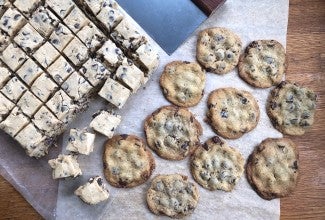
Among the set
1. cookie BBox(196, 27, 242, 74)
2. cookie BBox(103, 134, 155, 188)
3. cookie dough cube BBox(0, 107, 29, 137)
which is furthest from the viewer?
cookie BBox(196, 27, 242, 74)

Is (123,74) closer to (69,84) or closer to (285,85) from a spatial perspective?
(69,84)

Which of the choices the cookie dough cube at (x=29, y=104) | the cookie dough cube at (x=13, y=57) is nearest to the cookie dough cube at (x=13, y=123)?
the cookie dough cube at (x=29, y=104)

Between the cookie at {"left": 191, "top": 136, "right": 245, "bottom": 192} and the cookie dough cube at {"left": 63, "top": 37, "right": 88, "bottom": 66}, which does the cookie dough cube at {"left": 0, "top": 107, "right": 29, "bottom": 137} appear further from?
the cookie at {"left": 191, "top": 136, "right": 245, "bottom": 192}

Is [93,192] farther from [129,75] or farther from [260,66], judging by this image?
[260,66]

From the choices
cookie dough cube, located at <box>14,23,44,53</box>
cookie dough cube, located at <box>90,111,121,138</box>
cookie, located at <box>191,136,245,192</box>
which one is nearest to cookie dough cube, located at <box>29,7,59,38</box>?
cookie dough cube, located at <box>14,23,44,53</box>

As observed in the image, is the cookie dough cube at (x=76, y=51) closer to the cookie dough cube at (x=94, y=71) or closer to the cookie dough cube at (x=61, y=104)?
the cookie dough cube at (x=94, y=71)

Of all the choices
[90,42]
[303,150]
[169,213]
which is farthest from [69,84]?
[303,150]

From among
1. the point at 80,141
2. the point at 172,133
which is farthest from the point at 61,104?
the point at 172,133
